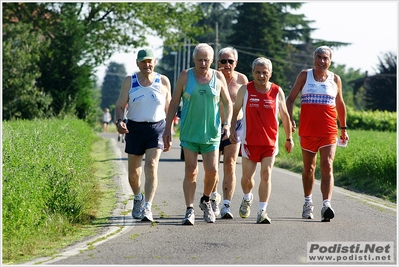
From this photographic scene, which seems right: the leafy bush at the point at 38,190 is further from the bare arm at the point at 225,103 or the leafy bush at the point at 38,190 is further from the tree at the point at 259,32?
the tree at the point at 259,32

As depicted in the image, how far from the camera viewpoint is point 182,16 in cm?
4912

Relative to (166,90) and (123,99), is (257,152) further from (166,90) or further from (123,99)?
(123,99)

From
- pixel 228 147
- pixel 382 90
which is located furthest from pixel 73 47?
pixel 382 90

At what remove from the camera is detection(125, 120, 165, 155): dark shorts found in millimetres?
10656

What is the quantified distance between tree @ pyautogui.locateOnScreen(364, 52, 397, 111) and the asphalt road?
196 feet

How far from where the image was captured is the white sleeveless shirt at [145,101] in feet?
34.8

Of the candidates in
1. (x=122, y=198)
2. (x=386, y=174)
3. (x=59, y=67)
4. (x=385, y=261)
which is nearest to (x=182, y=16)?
(x=59, y=67)

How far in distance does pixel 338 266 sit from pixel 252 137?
3.22 m

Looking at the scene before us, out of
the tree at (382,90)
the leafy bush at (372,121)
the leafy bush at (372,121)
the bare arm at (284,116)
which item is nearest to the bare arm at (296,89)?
the bare arm at (284,116)

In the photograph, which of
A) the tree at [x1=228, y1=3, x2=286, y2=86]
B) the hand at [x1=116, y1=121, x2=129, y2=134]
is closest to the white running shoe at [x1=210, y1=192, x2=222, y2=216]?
the hand at [x1=116, y1=121, x2=129, y2=134]

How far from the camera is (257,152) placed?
10633mm

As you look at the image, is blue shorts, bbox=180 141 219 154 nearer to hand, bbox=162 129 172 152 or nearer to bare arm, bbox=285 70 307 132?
hand, bbox=162 129 172 152

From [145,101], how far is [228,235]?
223 cm

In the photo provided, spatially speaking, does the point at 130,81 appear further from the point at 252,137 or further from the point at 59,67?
the point at 59,67
